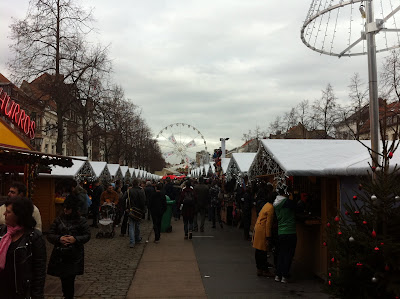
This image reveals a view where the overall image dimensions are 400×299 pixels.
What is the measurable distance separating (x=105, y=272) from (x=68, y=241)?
3828 mm

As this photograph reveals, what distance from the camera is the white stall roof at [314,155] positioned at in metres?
7.38

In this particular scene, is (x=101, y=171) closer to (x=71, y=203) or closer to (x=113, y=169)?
(x=113, y=169)

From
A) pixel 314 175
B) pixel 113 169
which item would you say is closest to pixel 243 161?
pixel 314 175

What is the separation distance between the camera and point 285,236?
7.99 m

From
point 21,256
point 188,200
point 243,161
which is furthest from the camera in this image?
point 243,161

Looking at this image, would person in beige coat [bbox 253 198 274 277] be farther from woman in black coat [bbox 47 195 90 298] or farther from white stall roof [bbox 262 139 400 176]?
woman in black coat [bbox 47 195 90 298]

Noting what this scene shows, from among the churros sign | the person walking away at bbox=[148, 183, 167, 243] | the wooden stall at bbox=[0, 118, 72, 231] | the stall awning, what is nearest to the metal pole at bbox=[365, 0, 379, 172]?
the wooden stall at bbox=[0, 118, 72, 231]

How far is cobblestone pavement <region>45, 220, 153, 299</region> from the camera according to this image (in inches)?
285

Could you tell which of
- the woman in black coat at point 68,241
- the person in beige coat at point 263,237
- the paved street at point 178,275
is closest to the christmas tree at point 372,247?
→ the paved street at point 178,275

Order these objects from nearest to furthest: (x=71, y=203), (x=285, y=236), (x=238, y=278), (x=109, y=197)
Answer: (x=71, y=203), (x=285, y=236), (x=238, y=278), (x=109, y=197)

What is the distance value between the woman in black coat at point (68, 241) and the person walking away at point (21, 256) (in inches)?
53.2

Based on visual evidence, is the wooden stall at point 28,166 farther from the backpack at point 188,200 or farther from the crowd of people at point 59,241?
the backpack at point 188,200

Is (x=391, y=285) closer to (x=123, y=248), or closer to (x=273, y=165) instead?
(x=273, y=165)

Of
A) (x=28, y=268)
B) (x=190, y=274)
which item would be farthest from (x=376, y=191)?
(x=190, y=274)
